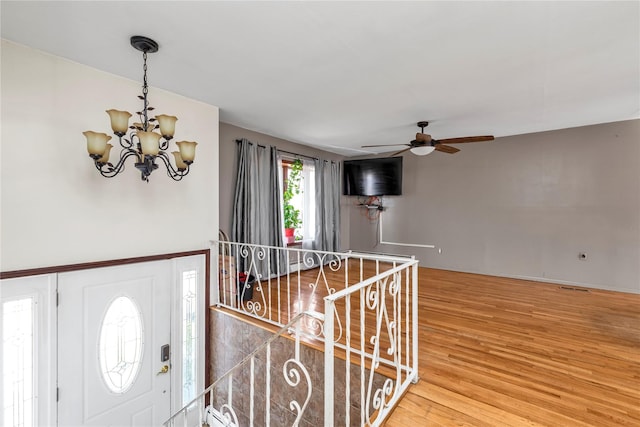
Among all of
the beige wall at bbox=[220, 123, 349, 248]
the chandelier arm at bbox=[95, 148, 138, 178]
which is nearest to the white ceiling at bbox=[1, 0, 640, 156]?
the beige wall at bbox=[220, 123, 349, 248]

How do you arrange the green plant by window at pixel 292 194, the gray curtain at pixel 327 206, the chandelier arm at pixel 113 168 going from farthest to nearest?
the gray curtain at pixel 327 206 → the green plant by window at pixel 292 194 → the chandelier arm at pixel 113 168

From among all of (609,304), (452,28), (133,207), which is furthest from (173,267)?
(609,304)

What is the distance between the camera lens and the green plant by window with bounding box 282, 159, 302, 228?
5098mm

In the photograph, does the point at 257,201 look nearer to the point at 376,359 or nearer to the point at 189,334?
the point at 189,334

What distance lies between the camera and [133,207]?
8.74 ft

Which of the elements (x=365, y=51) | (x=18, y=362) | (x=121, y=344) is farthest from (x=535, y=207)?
(x=18, y=362)

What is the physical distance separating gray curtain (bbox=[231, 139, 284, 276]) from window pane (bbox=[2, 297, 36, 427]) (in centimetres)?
212

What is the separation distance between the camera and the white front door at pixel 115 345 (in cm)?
232

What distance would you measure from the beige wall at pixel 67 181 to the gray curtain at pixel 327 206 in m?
3.09

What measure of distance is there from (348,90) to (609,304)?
4.34 metres

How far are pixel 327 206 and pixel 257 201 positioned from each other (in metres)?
1.93

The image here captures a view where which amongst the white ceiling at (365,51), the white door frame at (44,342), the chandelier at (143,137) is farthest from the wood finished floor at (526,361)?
the white ceiling at (365,51)

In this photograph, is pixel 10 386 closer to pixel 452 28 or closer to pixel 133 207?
pixel 133 207

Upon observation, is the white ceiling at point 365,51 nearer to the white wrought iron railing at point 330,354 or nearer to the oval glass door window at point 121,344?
the white wrought iron railing at point 330,354
